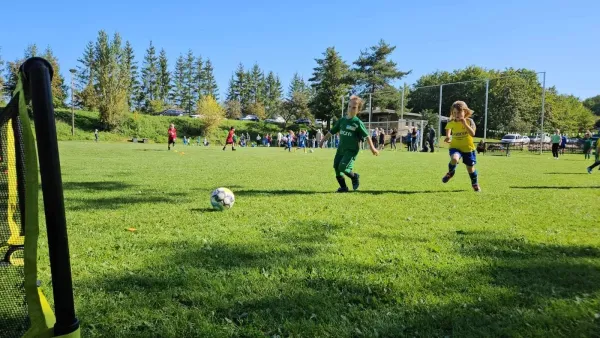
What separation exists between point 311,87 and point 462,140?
70.0 metres

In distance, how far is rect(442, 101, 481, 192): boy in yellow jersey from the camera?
28.8 ft

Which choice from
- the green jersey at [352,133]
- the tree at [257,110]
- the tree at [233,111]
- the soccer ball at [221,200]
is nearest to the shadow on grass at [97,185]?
the soccer ball at [221,200]

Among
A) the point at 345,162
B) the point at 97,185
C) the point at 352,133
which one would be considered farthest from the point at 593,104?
the point at 97,185

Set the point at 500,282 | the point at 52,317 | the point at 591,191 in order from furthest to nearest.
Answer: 1. the point at 591,191
2. the point at 500,282
3. the point at 52,317

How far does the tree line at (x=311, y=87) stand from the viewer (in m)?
62.2

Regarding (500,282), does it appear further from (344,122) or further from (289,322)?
(344,122)

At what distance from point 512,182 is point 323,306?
31.4ft

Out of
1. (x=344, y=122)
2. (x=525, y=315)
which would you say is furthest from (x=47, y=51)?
(x=525, y=315)

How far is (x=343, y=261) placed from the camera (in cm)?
383

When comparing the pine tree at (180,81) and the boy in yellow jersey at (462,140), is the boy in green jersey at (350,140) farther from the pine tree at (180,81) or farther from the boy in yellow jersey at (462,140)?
the pine tree at (180,81)

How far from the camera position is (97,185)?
8891 mm

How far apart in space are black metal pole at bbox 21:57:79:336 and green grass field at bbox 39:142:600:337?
0.89 meters

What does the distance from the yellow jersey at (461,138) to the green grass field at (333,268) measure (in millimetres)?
2024

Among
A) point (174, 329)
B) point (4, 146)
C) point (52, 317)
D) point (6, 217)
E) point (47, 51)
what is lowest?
point (174, 329)
